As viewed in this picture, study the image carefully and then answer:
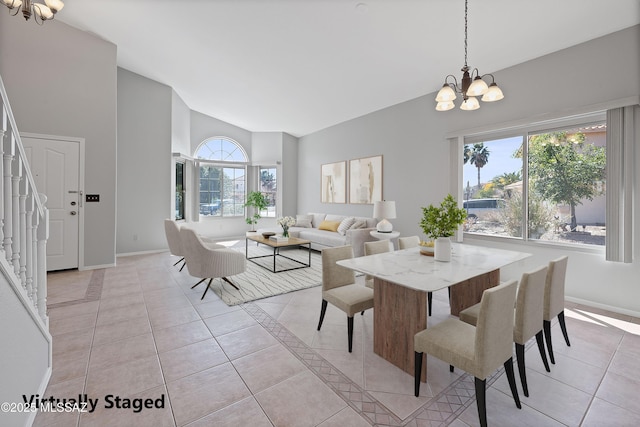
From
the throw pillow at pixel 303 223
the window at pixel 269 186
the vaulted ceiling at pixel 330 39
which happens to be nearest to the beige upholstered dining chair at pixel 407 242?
the vaulted ceiling at pixel 330 39

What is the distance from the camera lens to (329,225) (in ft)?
20.6

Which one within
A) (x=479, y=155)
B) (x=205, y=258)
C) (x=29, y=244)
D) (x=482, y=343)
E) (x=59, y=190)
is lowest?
(x=482, y=343)

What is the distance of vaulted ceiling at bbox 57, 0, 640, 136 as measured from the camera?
112 inches

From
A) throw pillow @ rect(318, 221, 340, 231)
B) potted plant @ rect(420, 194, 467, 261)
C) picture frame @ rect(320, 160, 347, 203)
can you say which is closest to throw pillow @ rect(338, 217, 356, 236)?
throw pillow @ rect(318, 221, 340, 231)

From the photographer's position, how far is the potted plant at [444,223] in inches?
89.5

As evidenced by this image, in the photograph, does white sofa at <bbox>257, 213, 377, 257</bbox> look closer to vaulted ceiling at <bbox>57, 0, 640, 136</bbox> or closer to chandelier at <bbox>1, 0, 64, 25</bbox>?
vaulted ceiling at <bbox>57, 0, 640, 136</bbox>

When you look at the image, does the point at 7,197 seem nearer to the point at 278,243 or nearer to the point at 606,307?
the point at 278,243

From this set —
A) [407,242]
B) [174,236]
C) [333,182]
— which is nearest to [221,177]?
[333,182]

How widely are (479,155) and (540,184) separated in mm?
922

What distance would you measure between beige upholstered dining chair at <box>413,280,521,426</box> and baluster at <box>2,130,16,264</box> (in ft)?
8.00

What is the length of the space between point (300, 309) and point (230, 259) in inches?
42.3

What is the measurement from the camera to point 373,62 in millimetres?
3947

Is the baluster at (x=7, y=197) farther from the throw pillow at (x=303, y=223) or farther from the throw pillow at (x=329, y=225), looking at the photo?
the throw pillow at (x=303, y=223)

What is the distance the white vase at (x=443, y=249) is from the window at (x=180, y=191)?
20.6ft
